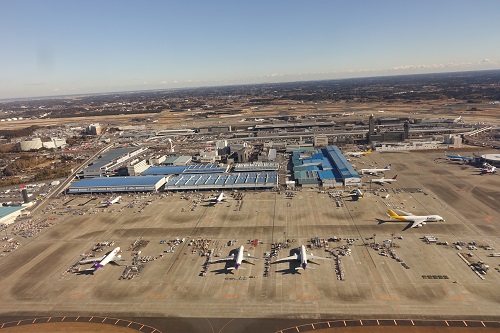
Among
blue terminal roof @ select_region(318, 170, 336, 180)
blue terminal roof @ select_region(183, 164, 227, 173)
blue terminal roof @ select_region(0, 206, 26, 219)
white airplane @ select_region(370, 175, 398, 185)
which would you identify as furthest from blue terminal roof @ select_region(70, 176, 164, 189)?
white airplane @ select_region(370, 175, 398, 185)

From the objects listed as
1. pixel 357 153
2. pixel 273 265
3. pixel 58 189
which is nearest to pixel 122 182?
pixel 58 189

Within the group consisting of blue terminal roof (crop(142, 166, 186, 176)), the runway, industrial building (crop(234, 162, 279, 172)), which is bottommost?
the runway

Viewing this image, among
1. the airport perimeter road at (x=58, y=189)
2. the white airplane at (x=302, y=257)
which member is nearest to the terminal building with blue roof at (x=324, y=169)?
the white airplane at (x=302, y=257)

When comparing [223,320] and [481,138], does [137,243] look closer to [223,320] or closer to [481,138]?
[223,320]

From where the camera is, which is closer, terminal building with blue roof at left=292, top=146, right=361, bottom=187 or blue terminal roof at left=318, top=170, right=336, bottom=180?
terminal building with blue roof at left=292, top=146, right=361, bottom=187

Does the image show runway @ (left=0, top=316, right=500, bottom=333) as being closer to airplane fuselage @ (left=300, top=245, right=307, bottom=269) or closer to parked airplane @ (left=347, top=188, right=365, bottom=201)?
airplane fuselage @ (left=300, top=245, right=307, bottom=269)

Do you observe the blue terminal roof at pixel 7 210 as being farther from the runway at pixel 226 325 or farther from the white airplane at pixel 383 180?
the white airplane at pixel 383 180
